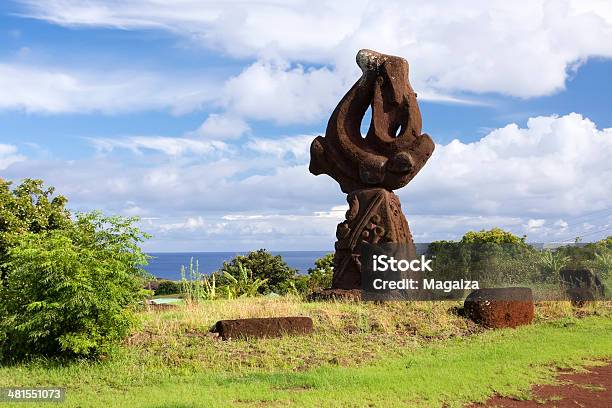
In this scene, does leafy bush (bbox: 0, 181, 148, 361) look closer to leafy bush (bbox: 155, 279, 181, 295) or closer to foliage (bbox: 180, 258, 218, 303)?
foliage (bbox: 180, 258, 218, 303)

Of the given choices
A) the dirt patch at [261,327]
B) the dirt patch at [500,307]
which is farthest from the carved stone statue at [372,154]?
the dirt patch at [261,327]

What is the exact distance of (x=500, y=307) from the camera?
13703 mm

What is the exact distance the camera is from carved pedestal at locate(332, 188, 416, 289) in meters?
15.0

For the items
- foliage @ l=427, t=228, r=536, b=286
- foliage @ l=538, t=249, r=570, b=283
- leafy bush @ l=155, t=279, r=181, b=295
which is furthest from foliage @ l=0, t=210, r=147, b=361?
leafy bush @ l=155, t=279, r=181, b=295

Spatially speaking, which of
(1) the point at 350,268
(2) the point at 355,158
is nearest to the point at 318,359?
(1) the point at 350,268

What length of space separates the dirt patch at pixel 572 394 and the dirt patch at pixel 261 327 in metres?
3.82

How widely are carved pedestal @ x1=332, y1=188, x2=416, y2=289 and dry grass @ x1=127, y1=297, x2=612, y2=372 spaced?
1084 mm

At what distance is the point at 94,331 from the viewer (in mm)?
9383

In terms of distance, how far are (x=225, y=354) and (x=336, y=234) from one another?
6171 millimetres

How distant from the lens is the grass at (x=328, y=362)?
315 inches

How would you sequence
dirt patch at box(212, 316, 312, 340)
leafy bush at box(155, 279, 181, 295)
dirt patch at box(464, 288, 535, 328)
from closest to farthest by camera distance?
dirt patch at box(212, 316, 312, 340), dirt patch at box(464, 288, 535, 328), leafy bush at box(155, 279, 181, 295)

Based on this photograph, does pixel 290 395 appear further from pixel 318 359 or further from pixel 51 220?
pixel 51 220

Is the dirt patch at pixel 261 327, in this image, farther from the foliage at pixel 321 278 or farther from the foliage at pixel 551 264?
the foliage at pixel 551 264

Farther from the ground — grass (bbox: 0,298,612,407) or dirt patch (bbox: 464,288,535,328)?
dirt patch (bbox: 464,288,535,328)
